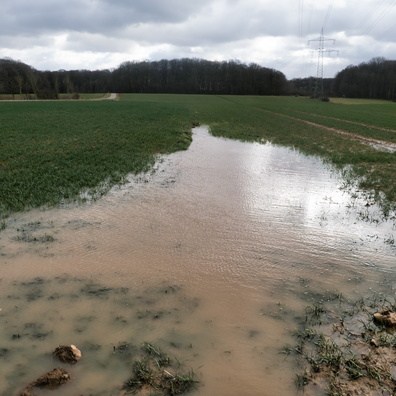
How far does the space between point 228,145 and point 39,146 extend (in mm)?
10396

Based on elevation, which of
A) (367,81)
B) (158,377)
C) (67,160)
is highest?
(367,81)

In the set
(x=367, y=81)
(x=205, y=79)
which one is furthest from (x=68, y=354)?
(x=205, y=79)

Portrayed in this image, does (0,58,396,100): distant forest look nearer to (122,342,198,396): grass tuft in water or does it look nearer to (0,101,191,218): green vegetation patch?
(0,101,191,218): green vegetation patch

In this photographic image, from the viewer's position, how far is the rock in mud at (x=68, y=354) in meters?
3.92

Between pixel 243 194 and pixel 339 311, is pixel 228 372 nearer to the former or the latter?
pixel 339 311

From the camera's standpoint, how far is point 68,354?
3.95 metres

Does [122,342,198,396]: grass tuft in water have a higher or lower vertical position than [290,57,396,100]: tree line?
lower

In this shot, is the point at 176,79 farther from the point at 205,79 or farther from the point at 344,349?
the point at 344,349

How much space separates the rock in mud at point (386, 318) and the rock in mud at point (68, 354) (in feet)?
12.3

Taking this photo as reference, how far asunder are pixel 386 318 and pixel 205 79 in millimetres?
155380

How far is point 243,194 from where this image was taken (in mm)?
10750

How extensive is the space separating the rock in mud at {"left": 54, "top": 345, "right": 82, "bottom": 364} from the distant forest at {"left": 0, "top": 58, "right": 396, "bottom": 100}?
118 metres

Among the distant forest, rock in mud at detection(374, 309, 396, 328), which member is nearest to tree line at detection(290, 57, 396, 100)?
the distant forest

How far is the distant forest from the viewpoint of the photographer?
376ft
